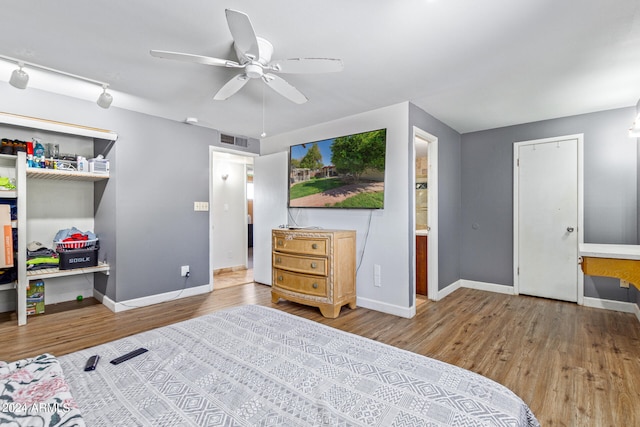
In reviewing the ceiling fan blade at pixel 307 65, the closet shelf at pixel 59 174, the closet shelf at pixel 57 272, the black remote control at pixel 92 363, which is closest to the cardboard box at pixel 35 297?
the closet shelf at pixel 57 272

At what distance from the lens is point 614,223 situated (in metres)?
3.51

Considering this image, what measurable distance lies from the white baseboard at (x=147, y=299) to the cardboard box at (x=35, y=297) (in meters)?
0.57

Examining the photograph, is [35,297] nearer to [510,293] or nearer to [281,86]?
[281,86]

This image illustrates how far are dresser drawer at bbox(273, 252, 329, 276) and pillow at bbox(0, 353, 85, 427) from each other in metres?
2.41

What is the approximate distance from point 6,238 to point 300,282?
115 inches

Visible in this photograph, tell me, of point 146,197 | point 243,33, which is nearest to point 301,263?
point 146,197

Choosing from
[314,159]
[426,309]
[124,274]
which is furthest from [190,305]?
[426,309]

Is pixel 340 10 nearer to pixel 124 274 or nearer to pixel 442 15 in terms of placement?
pixel 442 15

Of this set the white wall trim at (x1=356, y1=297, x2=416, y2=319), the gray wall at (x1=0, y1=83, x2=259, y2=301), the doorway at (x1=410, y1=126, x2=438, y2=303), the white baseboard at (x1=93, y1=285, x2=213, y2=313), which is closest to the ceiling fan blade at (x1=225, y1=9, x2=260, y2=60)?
the gray wall at (x1=0, y1=83, x2=259, y2=301)

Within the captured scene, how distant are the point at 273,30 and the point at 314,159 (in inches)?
84.3

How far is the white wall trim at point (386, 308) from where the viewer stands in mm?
3281

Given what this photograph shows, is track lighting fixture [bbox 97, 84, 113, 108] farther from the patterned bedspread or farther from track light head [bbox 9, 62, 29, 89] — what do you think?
the patterned bedspread

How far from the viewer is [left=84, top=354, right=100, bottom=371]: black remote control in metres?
1.12

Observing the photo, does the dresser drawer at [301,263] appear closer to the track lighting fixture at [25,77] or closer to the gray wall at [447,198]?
the gray wall at [447,198]
